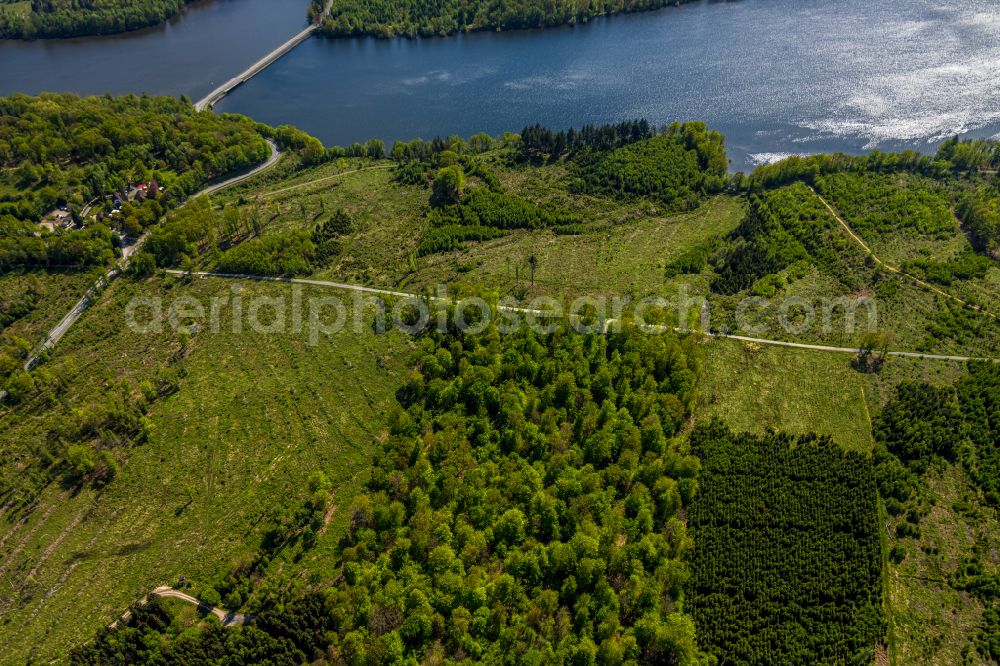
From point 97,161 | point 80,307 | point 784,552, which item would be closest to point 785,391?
point 784,552

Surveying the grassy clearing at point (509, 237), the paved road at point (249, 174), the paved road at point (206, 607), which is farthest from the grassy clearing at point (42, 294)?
the paved road at point (206, 607)

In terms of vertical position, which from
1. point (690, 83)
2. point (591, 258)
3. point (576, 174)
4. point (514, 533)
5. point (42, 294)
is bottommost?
point (514, 533)

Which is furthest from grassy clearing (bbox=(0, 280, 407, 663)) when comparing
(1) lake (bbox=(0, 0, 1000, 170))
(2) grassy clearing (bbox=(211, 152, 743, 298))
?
(1) lake (bbox=(0, 0, 1000, 170))

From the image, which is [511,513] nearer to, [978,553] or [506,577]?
[506,577]

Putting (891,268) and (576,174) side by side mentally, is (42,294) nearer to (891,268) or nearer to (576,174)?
(576,174)

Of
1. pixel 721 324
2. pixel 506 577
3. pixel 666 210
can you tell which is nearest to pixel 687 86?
pixel 666 210

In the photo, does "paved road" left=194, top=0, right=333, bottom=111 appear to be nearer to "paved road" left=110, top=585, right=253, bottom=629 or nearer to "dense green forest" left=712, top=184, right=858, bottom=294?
"paved road" left=110, top=585, right=253, bottom=629

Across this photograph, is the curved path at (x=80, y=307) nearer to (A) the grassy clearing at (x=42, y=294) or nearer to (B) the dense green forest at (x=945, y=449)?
(A) the grassy clearing at (x=42, y=294)
